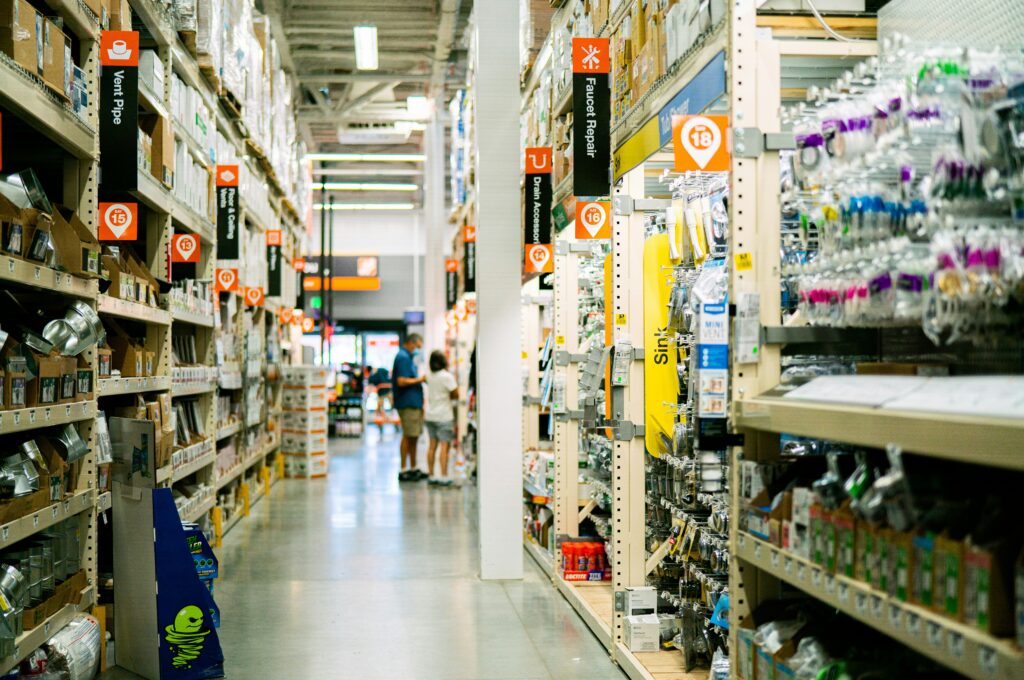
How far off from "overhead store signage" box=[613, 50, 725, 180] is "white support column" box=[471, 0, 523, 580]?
217 centimetres

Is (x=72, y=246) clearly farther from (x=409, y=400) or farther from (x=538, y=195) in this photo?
(x=409, y=400)

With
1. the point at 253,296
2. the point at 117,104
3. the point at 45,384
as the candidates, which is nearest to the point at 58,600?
the point at 45,384

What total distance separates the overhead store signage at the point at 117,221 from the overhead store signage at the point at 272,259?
22.4 ft

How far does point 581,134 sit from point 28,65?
2.71m

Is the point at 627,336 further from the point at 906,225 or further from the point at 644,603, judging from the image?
the point at 906,225

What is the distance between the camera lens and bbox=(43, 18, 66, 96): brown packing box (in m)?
4.03

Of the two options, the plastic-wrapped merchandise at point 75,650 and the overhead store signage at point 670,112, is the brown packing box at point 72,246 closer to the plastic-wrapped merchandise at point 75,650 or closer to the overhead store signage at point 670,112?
the plastic-wrapped merchandise at point 75,650

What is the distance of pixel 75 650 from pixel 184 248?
3357 mm

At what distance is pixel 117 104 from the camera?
495 cm

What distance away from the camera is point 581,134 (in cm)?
539

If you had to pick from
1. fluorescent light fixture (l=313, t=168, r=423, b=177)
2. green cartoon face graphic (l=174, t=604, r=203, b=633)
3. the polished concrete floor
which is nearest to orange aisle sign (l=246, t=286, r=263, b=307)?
the polished concrete floor

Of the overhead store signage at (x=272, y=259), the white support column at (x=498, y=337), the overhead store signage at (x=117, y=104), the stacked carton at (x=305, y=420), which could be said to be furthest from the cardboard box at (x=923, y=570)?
the stacked carton at (x=305, y=420)

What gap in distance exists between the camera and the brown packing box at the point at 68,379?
13.9ft

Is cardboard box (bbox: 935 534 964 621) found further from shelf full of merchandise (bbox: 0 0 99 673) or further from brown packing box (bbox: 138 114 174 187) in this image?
Result: brown packing box (bbox: 138 114 174 187)
